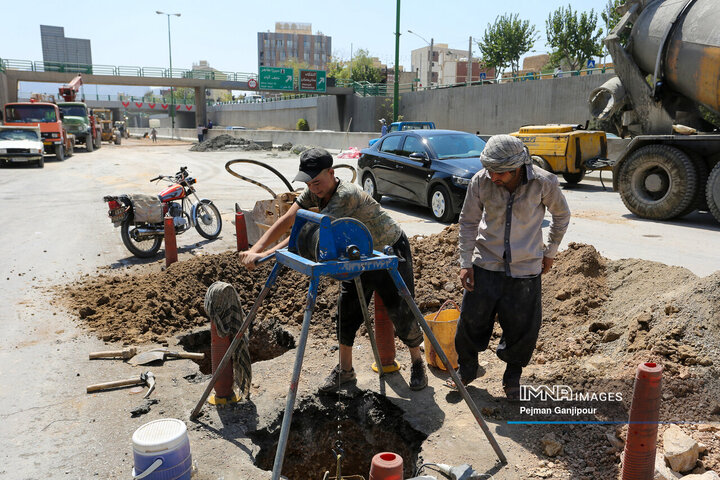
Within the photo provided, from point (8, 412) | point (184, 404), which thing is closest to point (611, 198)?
point (184, 404)

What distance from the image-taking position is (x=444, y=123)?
40312 mm

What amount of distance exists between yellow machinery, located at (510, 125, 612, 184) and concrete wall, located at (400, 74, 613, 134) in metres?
15.9

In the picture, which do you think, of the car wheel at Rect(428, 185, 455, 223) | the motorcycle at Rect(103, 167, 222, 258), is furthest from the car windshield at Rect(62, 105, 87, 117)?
the car wheel at Rect(428, 185, 455, 223)

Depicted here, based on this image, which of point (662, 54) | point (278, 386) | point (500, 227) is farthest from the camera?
point (662, 54)

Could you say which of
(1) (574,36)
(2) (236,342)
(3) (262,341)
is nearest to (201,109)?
(1) (574,36)

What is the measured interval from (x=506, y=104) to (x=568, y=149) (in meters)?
21.4

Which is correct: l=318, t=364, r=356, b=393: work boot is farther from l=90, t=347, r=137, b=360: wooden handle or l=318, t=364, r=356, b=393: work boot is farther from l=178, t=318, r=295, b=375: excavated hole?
l=90, t=347, r=137, b=360: wooden handle

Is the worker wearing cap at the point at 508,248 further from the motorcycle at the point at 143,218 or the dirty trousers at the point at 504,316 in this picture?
the motorcycle at the point at 143,218

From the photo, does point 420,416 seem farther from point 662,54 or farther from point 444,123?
point 444,123

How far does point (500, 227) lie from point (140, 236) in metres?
5.94

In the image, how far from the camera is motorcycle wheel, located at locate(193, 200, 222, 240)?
9062mm

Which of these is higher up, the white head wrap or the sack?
the white head wrap

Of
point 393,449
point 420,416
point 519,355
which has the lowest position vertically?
point 393,449

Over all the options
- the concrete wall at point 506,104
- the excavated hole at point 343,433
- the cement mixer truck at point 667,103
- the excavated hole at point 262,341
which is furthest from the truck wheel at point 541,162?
the concrete wall at point 506,104
